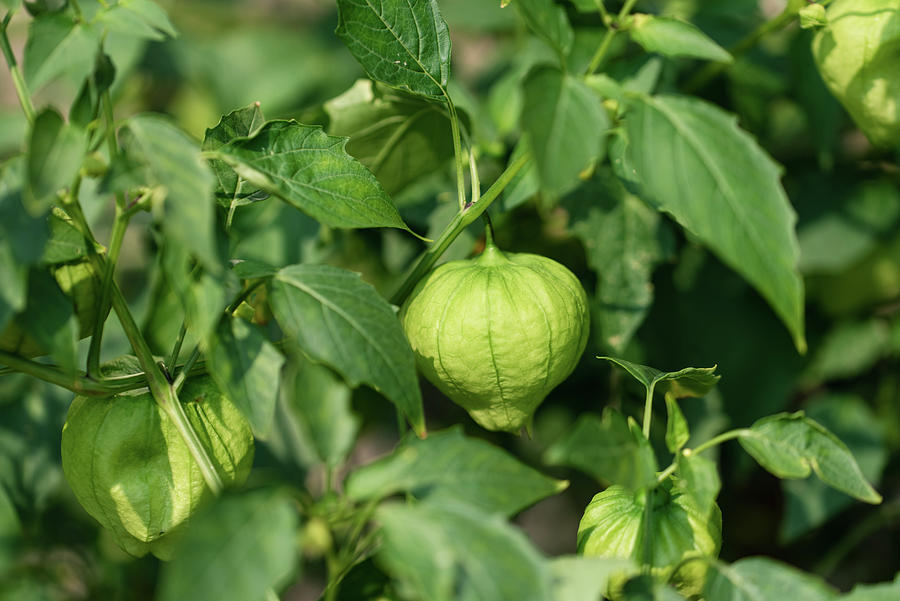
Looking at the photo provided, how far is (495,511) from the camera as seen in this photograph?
0.40 metres

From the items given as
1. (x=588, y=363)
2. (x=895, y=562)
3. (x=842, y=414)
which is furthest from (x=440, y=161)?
(x=895, y=562)

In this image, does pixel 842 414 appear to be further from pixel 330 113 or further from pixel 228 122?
pixel 228 122

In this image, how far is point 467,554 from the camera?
363mm

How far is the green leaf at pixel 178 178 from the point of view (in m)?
0.37

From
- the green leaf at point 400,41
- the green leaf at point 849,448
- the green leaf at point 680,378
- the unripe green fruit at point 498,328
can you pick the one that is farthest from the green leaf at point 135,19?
the green leaf at point 849,448

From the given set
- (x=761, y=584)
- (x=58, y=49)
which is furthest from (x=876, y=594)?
(x=58, y=49)

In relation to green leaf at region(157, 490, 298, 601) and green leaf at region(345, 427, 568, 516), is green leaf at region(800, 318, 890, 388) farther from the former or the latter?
green leaf at region(157, 490, 298, 601)

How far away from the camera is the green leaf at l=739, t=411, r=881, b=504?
0.48m

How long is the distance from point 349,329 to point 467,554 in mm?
149

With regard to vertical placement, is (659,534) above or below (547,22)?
below

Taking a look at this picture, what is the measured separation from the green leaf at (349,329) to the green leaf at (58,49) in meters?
0.15

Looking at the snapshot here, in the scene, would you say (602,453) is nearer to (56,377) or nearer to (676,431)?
(676,431)

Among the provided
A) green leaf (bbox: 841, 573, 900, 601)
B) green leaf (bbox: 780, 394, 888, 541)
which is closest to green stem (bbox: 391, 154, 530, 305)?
green leaf (bbox: 841, 573, 900, 601)

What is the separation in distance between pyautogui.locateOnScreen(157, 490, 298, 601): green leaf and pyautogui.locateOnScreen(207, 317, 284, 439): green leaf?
6cm
